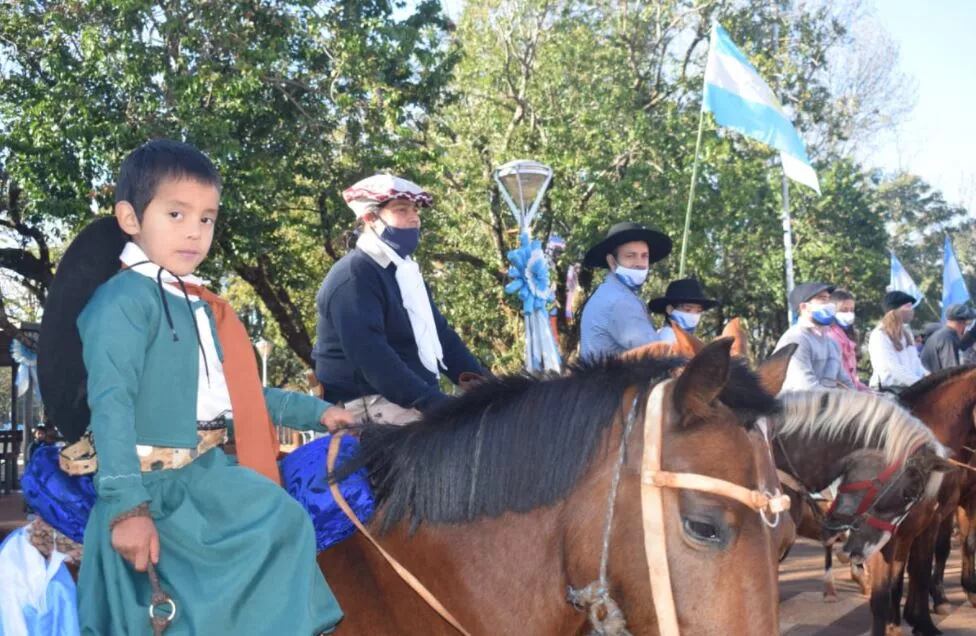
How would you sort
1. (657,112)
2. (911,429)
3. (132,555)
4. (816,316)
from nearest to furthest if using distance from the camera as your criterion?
(132,555) → (911,429) → (816,316) → (657,112)

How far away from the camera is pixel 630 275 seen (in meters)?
5.80

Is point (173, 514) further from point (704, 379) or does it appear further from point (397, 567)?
point (704, 379)

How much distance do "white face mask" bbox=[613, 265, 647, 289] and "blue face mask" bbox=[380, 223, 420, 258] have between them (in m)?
2.16

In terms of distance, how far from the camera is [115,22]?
13391mm

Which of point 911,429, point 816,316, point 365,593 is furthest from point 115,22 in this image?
point 365,593

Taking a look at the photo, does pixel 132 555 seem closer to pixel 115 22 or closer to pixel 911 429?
pixel 911 429

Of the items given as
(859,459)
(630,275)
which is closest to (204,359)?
(630,275)

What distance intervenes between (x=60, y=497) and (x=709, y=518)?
5.65 feet

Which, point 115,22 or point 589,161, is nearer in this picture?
point 115,22

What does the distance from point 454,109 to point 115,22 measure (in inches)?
394

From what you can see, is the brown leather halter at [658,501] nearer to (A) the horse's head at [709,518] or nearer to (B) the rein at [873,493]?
(A) the horse's head at [709,518]

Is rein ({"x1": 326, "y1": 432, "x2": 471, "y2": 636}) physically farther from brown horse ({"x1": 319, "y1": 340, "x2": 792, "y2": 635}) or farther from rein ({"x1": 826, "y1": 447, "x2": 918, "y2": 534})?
rein ({"x1": 826, "y1": 447, "x2": 918, "y2": 534})

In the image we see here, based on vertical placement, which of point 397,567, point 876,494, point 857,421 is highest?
point 397,567

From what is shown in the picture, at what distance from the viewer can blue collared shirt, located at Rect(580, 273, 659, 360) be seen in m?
5.39
